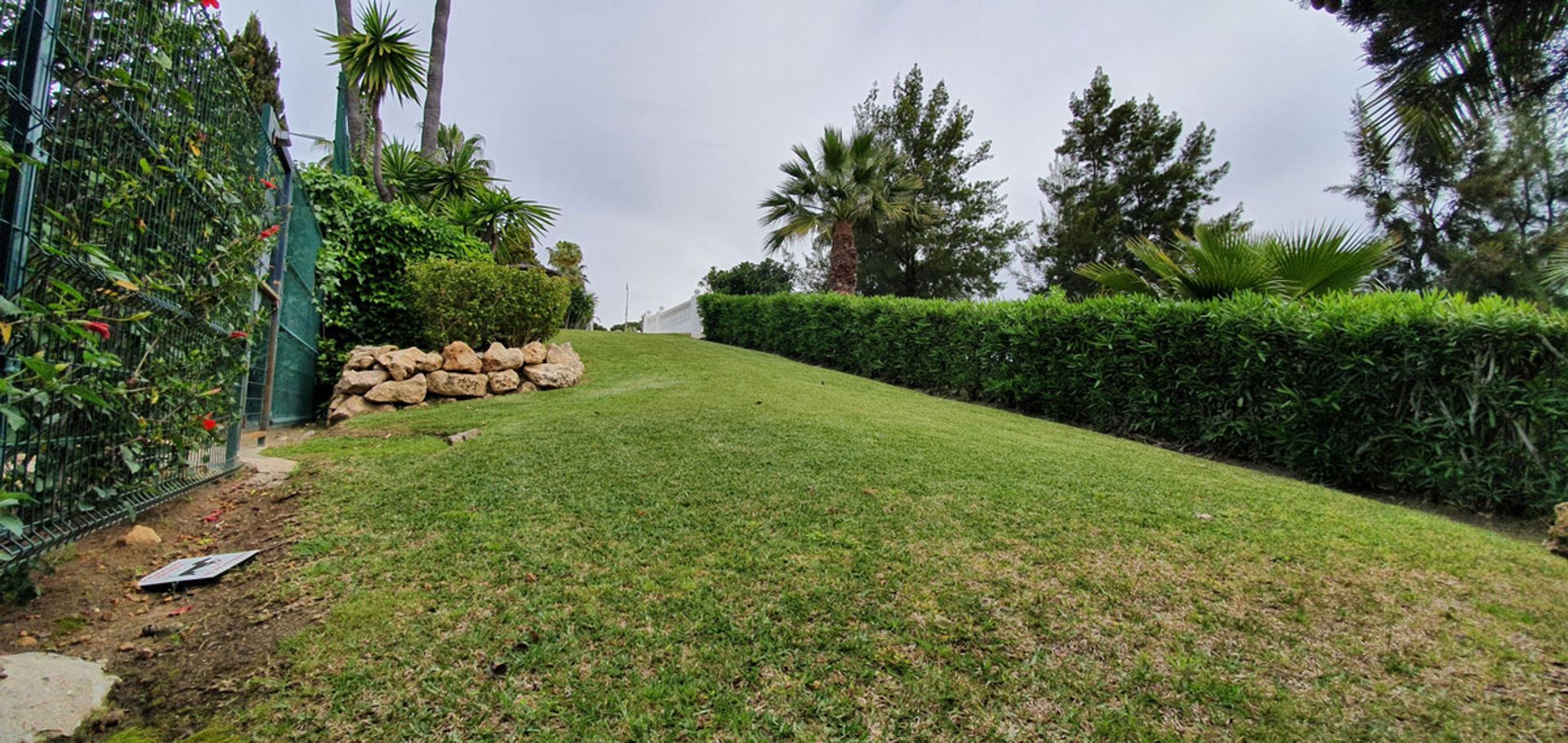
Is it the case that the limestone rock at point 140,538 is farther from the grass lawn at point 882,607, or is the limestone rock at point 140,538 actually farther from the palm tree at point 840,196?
the palm tree at point 840,196

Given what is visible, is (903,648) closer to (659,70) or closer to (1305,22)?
(1305,22)

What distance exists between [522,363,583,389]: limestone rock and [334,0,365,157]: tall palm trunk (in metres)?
5.18

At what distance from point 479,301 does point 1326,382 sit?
26.6 feet

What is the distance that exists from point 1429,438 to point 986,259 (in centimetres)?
2105

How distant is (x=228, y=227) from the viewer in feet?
9.03

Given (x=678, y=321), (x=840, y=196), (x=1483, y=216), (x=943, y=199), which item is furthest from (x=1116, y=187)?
(x=678, y=321)

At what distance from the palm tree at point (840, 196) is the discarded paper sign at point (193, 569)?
1236cm

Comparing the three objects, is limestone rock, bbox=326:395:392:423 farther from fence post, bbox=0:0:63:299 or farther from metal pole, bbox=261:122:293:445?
fence post, bbox=0:0:63:299

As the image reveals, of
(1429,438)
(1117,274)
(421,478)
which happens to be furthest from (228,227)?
(1117,274)

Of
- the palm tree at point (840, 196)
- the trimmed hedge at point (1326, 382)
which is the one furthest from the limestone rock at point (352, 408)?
the palm tree at point (840, 196)

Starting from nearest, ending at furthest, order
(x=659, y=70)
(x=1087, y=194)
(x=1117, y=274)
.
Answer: (x=1117, y=274)
(x=659, y=70)
(x=1087, y=194)

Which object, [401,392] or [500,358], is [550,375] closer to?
[500,358]

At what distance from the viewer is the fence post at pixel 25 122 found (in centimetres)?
145

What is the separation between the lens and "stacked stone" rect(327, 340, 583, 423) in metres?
5.56
